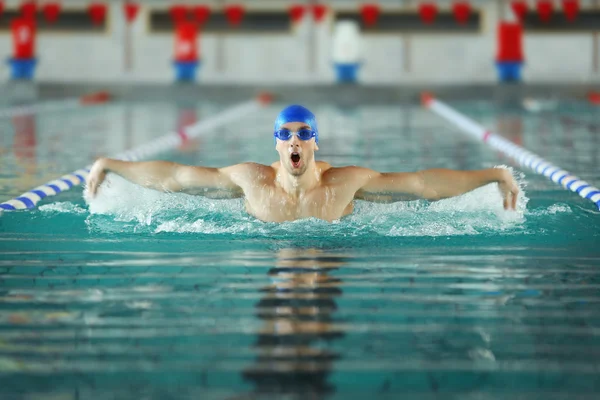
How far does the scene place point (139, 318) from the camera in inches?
106

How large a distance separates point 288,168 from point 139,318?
1.37m

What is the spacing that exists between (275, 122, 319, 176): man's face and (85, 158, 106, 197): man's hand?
827 millimetres

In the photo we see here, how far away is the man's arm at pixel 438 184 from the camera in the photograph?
162 inches

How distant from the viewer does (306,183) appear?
4047 millimetres

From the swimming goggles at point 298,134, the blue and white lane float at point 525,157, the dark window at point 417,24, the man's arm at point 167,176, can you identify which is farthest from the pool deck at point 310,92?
the swimming goggles at point 298,134

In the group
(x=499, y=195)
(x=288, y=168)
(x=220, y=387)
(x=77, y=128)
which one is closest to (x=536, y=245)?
(x=499, y=195)

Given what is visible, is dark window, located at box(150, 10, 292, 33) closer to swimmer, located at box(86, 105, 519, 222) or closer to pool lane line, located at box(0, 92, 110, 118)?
pool lane line, located at box(0, 92, 110, 118)

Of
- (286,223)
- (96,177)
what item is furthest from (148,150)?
(286,223)

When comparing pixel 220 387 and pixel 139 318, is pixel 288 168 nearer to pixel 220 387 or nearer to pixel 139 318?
pixel 139 318

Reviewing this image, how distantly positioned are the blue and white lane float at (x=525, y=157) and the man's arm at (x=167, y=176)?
191 centimetres

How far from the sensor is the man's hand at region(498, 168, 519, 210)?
4099 mm

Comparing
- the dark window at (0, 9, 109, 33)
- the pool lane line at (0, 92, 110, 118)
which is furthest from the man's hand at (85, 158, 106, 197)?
the dark window at (0, 9, 109, 33)

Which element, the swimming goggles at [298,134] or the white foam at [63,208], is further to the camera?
the white foam at [63,208]

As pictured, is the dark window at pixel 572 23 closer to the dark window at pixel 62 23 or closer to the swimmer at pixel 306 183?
the dark window at pixel 62 23
